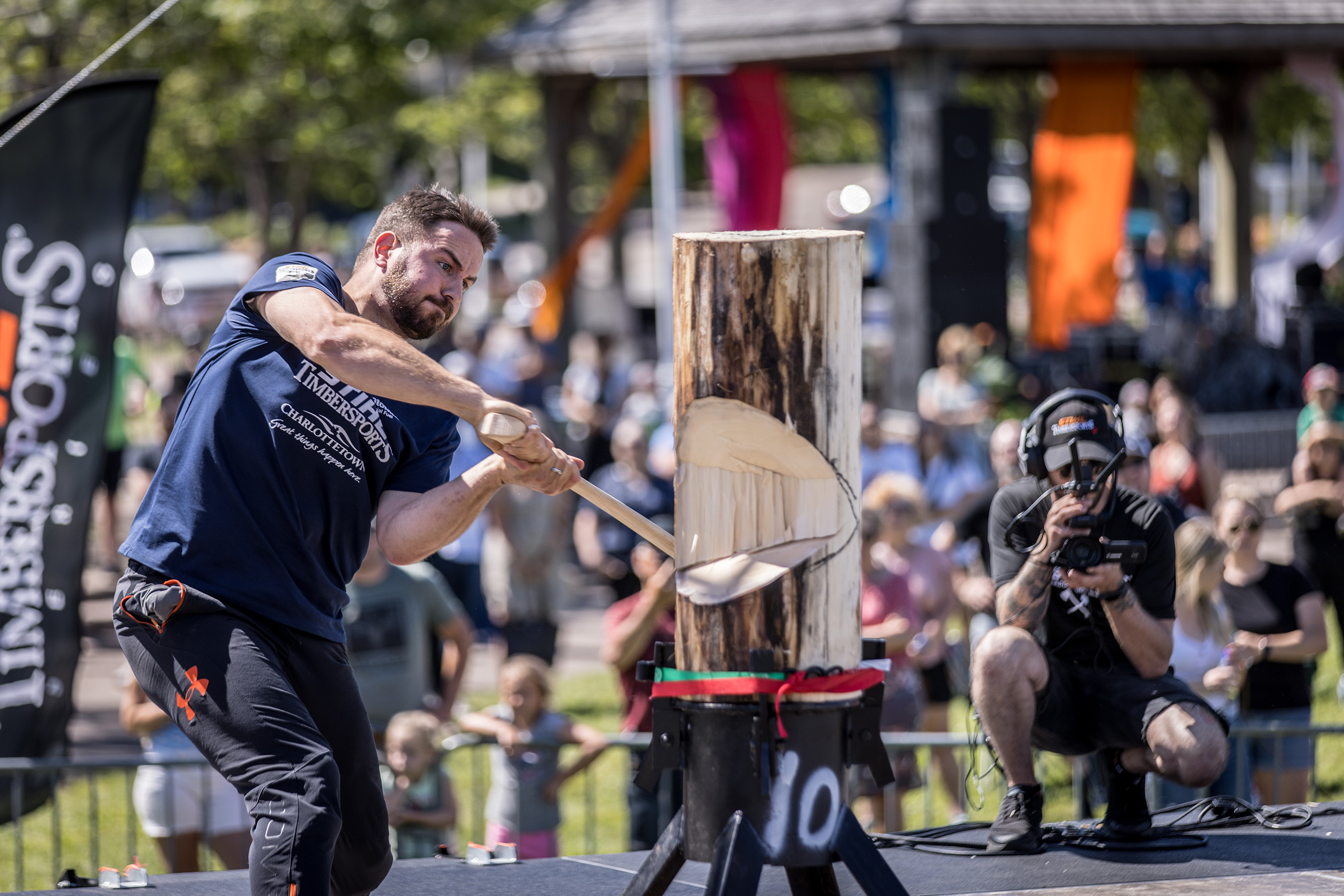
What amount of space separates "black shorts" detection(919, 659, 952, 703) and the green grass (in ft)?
0.79

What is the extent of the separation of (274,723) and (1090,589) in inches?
88.5

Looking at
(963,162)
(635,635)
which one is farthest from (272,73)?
(635,635)

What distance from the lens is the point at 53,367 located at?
5984 mm

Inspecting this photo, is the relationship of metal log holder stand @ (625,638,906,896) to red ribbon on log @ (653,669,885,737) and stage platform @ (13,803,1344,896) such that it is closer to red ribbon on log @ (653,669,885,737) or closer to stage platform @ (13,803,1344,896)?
red ribbon on log @ (653,669,885,737)

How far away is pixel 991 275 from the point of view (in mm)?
13555

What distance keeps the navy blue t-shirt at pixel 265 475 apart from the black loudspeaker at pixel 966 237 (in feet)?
35.1

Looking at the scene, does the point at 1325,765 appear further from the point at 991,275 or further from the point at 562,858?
the point at 991,275

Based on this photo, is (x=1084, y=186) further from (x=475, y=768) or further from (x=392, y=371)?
(x=392, y=371)

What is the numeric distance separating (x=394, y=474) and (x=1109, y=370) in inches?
570

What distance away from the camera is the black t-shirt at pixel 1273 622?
6.14 metres

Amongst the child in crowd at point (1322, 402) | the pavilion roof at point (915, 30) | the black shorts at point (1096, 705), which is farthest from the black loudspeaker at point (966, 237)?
the black shorts at point (1096, 705)

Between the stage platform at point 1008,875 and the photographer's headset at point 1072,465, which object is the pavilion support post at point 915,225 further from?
the stage platform at point 1008,875

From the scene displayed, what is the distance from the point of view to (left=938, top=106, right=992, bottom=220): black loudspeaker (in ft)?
43.8

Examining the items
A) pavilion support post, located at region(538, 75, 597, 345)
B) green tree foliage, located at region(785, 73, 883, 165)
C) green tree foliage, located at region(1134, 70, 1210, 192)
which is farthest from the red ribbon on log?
green tree foliage, located at region(1134, 70, 1210, 192)
